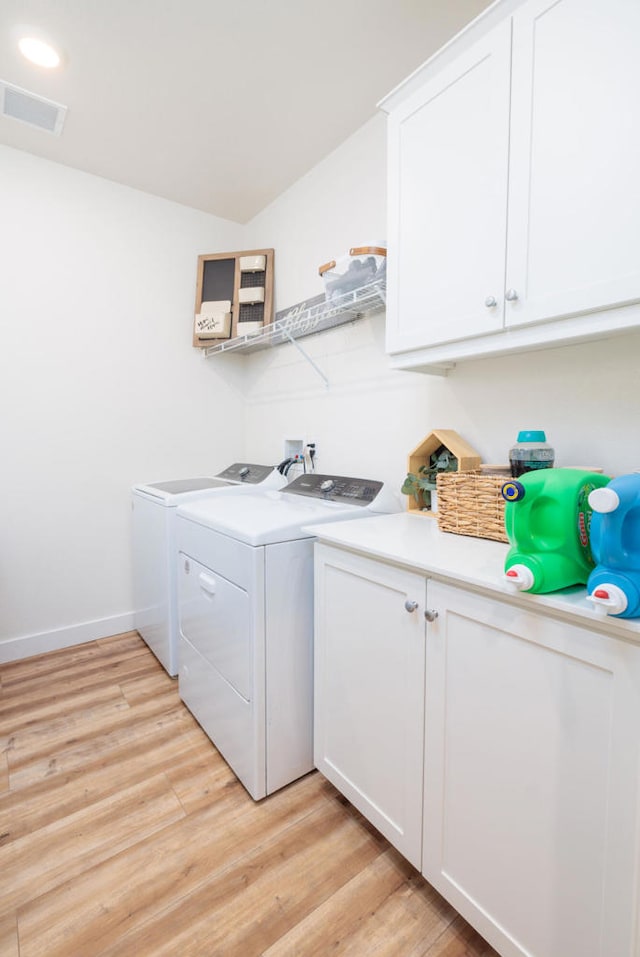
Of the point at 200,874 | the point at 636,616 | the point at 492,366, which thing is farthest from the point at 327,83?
the point at 200,874

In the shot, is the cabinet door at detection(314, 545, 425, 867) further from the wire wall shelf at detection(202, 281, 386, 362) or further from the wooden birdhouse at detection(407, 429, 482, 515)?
the wire wall shelf at detection(202, 281, 386, 362)

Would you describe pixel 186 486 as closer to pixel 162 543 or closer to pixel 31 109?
pixel 162 543

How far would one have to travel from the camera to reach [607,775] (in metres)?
0.74

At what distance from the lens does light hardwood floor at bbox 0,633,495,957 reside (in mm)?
1064

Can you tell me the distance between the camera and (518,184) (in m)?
1.07

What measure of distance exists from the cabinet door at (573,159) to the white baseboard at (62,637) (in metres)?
2.69

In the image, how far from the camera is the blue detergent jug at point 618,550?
68cm

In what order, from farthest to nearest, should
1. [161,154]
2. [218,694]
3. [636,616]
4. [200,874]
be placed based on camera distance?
[161,154] → [218,694] → [200,874] → [636,616]

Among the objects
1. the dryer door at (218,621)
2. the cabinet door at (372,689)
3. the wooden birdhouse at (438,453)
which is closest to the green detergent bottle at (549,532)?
the cabinet door at (372,689)

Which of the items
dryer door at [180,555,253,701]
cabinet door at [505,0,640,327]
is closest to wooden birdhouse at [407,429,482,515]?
cabinet door at [505,0,640,327]

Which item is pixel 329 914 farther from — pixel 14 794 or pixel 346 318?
pixel 346 318

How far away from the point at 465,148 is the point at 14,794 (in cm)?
249

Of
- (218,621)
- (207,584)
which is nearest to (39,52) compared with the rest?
(207,584)

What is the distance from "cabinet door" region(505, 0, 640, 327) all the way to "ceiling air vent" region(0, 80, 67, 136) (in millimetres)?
1988
